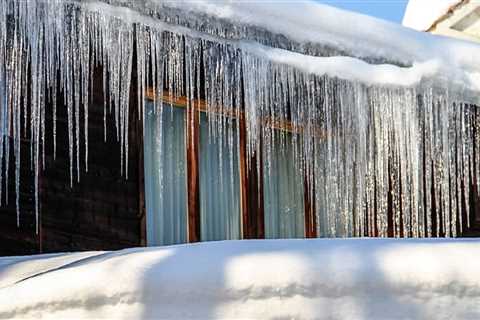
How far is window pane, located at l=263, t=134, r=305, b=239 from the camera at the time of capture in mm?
7641

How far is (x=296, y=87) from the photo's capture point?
7258 mm

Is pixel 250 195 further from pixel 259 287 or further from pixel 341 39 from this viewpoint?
pixel 259 287

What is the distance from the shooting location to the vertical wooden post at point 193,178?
7.03m

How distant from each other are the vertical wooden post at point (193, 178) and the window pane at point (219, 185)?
0.07m

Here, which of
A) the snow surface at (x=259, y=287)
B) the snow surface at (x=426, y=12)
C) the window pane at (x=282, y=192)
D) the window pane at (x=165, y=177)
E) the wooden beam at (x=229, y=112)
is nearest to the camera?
the snow surface at (x=259, y=287)

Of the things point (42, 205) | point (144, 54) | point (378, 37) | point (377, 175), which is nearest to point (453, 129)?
point (377, 175)

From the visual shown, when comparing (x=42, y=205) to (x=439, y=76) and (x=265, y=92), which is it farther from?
(x=439, y=76)

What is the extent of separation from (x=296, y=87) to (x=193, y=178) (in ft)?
3.06

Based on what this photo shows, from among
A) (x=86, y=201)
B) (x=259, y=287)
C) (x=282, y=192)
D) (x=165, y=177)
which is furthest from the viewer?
(x=282, y=192)

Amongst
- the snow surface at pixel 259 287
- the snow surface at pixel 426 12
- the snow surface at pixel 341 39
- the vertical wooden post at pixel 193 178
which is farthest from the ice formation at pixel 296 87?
the snow surface at pixel 426 12

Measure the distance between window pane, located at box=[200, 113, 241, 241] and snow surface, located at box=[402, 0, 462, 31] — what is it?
14.7 feet

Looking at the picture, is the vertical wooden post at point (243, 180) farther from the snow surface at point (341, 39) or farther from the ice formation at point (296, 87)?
the snow surface at point (341, 39)

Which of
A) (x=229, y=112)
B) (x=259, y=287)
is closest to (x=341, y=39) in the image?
(x=229, y=112)

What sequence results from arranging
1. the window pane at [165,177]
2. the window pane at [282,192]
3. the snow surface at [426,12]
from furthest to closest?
the snow surface at [426,12] < the window pane at [282,192] < the window pane at [165,177]
